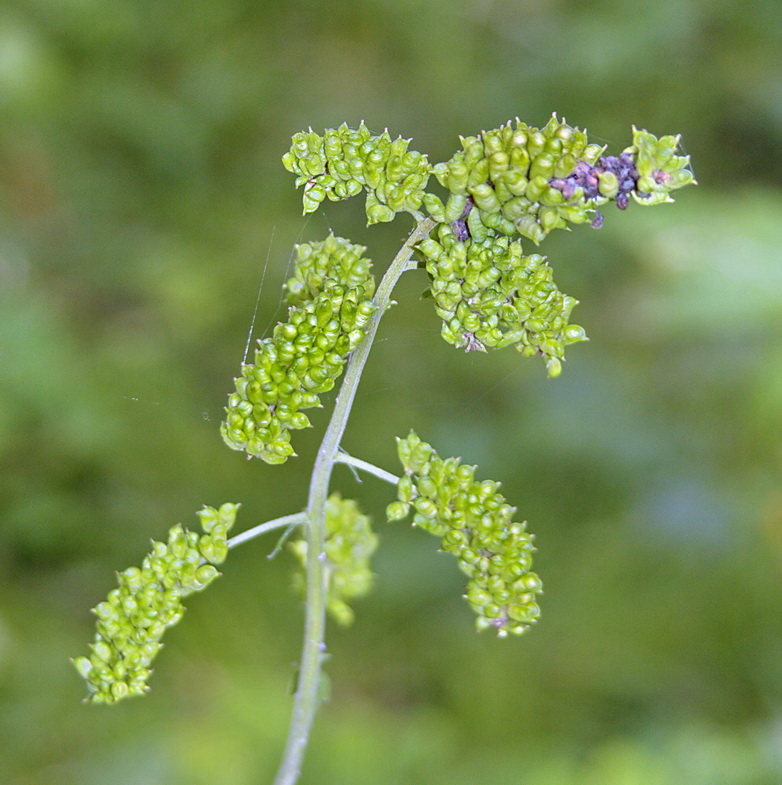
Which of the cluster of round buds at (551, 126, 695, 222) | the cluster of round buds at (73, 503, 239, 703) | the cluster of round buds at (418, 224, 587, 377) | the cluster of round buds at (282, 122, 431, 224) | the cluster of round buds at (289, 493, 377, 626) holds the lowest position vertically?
the cluster of round buds at (73, 503, 239, 703)

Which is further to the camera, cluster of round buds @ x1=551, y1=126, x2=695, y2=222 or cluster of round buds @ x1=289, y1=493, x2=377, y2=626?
cluster of round buds @ x1=289, y1=493, x2=377, y2=626

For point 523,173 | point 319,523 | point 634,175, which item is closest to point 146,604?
point 319,523

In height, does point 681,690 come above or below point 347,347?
above

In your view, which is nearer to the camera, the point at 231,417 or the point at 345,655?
the point at 231,417

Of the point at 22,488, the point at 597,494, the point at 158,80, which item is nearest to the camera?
the point at 22,488

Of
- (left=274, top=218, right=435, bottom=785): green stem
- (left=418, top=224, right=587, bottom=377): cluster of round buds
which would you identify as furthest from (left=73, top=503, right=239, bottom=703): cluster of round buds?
(left=418, top=224, right=587, bottom=377): cluster of round buds

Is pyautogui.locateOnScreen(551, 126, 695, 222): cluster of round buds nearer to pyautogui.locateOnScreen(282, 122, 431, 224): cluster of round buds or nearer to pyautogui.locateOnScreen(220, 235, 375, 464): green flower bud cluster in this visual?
pyautogui.locateOnScreen(282, 122, 431, 224): cluster of round buds

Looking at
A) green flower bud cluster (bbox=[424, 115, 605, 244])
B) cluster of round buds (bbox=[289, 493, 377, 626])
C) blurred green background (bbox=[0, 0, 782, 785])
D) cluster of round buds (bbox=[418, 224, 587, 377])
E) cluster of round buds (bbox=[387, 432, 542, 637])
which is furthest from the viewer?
blurred green background (bbox=[0, 0, 782, 785])

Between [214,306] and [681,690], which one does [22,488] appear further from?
[681,690]

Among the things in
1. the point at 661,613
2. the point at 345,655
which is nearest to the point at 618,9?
the point at 661,613
